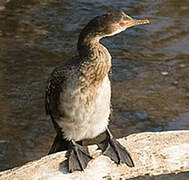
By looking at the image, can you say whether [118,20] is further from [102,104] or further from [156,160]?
[156,160]

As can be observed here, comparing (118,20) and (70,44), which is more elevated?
(118,20)

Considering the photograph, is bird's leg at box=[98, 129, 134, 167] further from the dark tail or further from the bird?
the dark tail

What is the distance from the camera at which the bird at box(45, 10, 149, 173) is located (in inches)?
180

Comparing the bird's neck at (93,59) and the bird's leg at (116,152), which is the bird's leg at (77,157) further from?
the bird's neck at (93,59)

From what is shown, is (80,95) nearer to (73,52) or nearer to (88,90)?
(88,90)

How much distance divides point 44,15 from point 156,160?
5179 mm

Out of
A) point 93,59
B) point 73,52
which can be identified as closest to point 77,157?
point 93,59

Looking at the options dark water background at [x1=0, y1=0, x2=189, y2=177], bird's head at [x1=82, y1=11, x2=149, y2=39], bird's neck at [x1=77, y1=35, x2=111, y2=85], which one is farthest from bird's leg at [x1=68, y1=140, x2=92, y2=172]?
dark water background at [x1=0, y1=0, x2=189, y2=177]

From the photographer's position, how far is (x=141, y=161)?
461 cm

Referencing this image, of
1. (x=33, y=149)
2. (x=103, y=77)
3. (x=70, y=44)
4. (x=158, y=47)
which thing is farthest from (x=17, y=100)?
(x=103, y=77)

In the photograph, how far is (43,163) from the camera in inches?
171

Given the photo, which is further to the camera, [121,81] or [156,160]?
[121,81]

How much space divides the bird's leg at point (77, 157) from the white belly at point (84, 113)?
112 mm

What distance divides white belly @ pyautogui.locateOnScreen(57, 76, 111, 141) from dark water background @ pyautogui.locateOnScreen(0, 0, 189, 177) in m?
1.45
